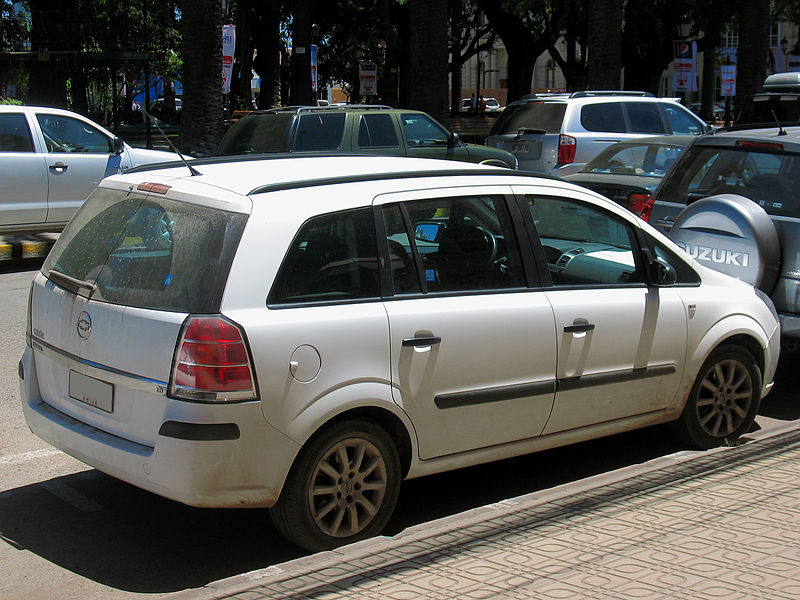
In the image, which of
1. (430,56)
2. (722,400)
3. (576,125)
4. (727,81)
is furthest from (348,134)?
(727,81)

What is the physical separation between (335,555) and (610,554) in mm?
1176

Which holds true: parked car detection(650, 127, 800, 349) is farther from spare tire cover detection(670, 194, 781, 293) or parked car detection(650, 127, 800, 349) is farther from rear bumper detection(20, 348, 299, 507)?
rear bumper detection(20, 348, 299, 507)

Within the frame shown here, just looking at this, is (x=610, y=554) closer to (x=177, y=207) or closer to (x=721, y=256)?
(x=177, y=207)

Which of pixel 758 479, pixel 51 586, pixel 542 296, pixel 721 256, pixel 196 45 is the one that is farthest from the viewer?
pixel 196 45

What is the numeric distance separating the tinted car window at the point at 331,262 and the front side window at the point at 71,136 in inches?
355

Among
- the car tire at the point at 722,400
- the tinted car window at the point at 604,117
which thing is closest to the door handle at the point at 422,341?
the car tire at the point at 722,400

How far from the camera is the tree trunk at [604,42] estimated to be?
23312 mm

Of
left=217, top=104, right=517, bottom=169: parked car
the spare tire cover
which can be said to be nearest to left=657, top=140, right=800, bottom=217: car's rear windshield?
the spare tire cover

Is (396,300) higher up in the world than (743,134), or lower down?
lower down

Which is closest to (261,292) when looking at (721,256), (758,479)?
(758,479)

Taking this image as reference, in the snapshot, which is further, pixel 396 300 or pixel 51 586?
pixel 396 300

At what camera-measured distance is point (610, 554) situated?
441 centimetres

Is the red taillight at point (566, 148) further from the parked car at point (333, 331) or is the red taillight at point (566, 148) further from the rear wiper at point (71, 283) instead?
the rear wiper at point (71, 283)

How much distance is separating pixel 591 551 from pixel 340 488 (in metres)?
1.12
